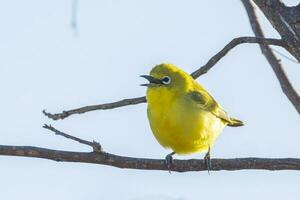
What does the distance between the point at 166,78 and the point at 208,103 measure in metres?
0.46

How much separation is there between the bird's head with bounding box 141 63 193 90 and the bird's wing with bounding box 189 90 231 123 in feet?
0.45

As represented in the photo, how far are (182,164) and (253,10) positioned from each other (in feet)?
4.70

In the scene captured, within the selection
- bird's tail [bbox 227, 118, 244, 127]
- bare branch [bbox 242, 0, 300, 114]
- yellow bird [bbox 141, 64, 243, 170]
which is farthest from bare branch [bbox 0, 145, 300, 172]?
bird's tail [bbox 227, 118, 244, 127]

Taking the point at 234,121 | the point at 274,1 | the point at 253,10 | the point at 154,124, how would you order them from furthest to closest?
the point at 234,121 → the point at 154,124 → the point at 253,10 → the point at 274,1

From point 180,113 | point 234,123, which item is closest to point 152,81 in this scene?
point 180,113

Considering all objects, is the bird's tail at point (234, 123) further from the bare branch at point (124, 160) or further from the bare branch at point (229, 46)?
the bare branch at point (124, 160)

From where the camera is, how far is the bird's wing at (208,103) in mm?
6309

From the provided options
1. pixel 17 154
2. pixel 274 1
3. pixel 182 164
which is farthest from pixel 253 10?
pixel 17 154

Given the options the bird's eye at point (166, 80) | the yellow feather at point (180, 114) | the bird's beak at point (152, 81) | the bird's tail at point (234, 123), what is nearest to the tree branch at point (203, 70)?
the yellow feather at point (180, 114)

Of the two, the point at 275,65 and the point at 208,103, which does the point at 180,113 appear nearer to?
the point at 208,103

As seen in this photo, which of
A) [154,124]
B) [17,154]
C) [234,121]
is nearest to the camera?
[17,154]

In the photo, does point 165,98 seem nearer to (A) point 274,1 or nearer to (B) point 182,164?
(B) point 182,164

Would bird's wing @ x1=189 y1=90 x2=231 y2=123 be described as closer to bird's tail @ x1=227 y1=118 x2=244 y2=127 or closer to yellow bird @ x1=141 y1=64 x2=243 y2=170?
yellow bird @ x1=141 y1=64 x2=243 y2=170

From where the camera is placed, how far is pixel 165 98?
6.09 m
